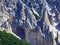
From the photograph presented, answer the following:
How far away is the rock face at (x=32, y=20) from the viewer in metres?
95.2

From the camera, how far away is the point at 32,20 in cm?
9719

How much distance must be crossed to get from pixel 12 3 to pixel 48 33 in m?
9.67

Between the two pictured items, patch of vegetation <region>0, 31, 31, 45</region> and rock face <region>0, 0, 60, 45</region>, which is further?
rock face <region>0, 0, 60, 45</region>

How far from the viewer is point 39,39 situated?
313 feet

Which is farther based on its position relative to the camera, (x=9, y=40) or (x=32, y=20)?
(x=32, y=20)

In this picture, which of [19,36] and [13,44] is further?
[19,36]

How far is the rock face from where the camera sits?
95.2 metres

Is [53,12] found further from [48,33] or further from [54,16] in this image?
[48,33]

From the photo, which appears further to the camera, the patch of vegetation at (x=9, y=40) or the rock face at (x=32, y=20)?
the rock face at (x=32, y=20)

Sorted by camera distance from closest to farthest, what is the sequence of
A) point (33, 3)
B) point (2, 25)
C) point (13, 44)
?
point (13, 44), point (2, 25), point (33, 3)

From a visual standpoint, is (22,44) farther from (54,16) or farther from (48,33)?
(54,16)

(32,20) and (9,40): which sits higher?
(32,20)

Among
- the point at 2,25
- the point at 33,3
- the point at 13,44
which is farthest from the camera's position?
the point at 33,3

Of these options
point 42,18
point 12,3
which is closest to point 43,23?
point 42,18
